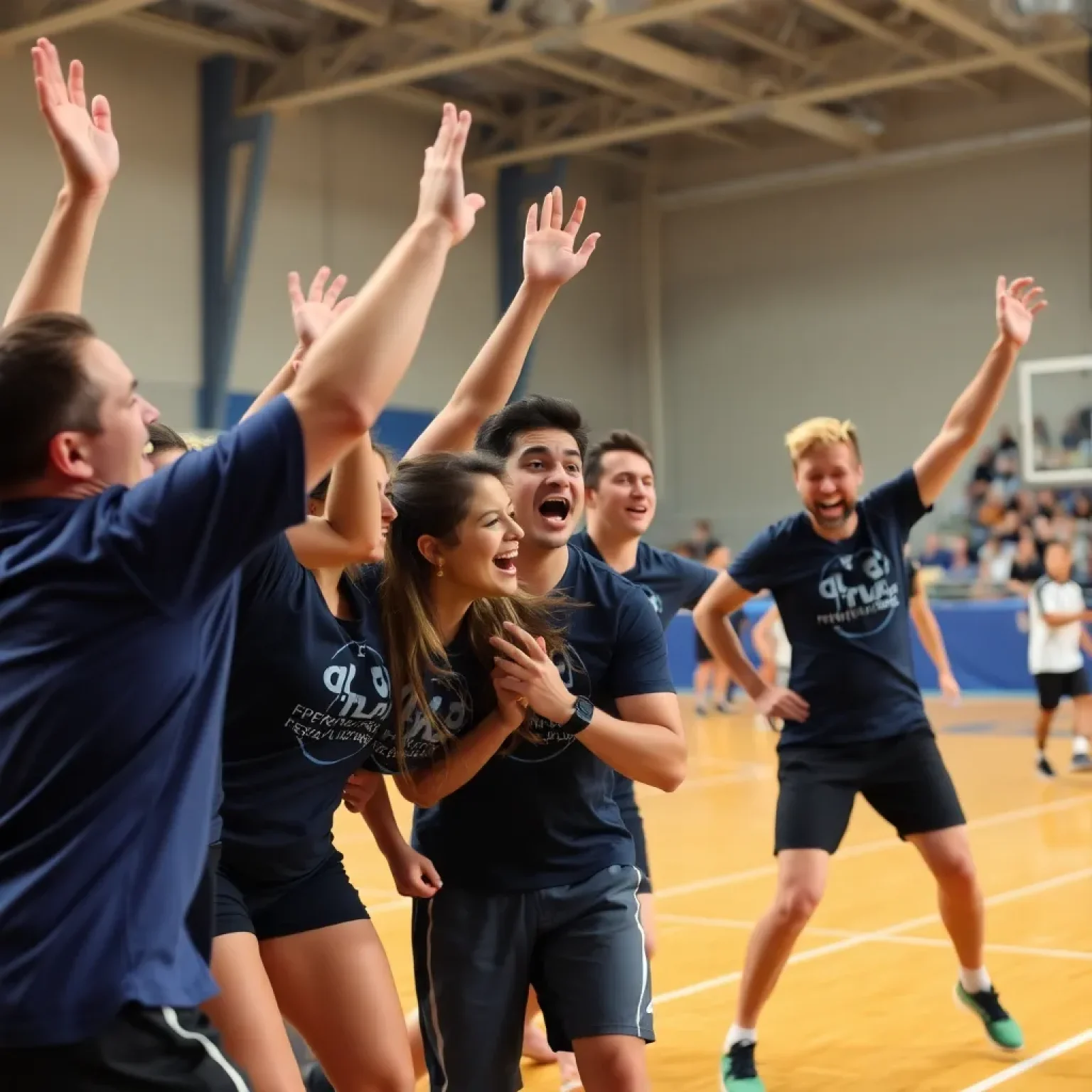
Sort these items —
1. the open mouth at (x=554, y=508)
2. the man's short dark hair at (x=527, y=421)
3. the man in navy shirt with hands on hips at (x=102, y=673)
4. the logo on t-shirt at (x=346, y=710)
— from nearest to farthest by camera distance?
1. the man in navy shirt with hands on hips at (x=102, y=673)
2. the logo on t-shirt at (x=346, y=710)
3. the open mouth at (x=554, y=508)
4. the man's short dark hair at (x=527, y=421)

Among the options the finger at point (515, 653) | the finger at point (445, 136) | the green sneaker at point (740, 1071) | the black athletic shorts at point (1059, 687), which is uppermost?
the finger at point (445, 136)

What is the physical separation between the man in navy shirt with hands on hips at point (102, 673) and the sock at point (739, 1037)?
3.13 metres

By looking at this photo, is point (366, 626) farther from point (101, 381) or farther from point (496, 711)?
point (101, 381)

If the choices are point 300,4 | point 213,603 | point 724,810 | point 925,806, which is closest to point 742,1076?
point 925,806

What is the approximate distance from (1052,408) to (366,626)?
60.7 ft

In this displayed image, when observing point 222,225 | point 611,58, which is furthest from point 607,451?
point 611,58

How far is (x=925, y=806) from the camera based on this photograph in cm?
500

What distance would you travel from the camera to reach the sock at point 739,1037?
15.8 feet

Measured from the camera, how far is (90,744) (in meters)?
1.90

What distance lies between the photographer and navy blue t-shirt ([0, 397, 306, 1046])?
6.09 ft

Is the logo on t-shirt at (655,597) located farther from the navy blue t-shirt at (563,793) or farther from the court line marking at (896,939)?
the court line marking at (896,939)

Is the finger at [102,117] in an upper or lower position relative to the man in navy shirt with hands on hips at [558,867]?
upper

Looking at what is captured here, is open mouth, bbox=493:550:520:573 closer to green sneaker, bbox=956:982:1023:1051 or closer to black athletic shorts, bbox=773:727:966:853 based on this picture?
black athletic shorts, bbox=773:727:966:853

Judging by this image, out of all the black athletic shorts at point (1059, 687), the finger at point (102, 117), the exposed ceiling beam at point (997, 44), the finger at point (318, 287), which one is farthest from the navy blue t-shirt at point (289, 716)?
the exposed ceiling beam at point (997, 44)
